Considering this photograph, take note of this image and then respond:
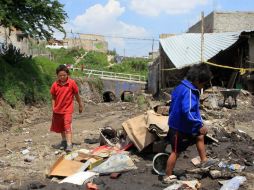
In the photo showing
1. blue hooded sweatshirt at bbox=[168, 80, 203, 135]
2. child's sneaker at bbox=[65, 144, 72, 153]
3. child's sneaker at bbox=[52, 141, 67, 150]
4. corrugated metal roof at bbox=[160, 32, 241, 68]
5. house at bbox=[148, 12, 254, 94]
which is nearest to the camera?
blue hooded sweatshirt at bbox=[168, 80, 203, 135]

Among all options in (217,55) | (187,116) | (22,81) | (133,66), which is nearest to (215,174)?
(187,116)

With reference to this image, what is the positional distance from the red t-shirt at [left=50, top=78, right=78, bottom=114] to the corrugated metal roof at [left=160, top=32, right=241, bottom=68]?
12.6 m

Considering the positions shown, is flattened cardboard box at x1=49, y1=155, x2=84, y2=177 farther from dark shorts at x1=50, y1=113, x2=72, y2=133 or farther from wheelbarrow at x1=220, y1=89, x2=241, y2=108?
wheelbarrow at x1=220, y1=89, x2=241, y2=108

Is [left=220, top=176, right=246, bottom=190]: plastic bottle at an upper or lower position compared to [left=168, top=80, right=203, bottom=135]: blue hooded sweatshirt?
lower

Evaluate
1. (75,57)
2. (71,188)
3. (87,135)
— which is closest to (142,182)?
(71,188)

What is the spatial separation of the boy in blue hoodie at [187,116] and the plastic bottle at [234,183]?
60 cm

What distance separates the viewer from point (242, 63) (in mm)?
21312

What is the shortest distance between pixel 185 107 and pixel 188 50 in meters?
18.0

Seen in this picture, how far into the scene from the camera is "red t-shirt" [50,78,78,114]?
820cm

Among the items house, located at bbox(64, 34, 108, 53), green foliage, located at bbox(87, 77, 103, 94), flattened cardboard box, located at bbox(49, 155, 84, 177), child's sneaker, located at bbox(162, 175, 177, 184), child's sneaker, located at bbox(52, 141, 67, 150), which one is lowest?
green foliage, located at bbox(87, 77, 103, 94)

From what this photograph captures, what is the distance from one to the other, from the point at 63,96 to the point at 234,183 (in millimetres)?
3831

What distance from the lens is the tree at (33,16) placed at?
18.5 metres

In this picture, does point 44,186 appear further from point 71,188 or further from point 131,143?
point 131,143

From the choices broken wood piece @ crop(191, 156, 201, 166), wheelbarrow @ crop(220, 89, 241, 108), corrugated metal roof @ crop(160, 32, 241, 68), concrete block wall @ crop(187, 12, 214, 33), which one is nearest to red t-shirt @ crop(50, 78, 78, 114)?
broken wood piece @ crop(191, 156, 201, 166)
